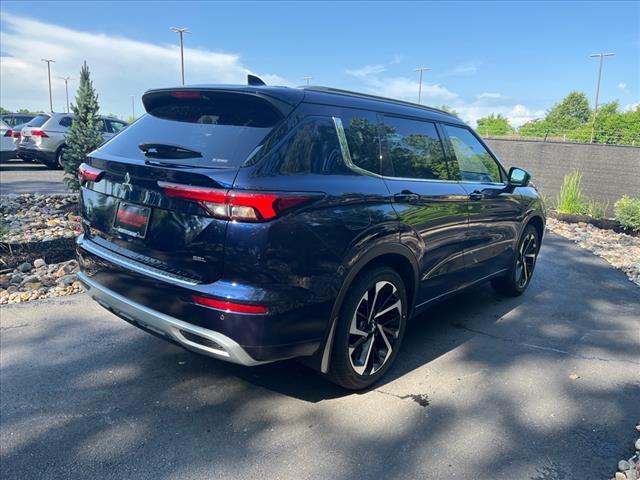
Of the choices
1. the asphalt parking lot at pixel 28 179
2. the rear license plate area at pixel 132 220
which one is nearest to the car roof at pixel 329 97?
the rear license plate area at pixel 132 220

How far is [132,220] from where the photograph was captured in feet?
8.95

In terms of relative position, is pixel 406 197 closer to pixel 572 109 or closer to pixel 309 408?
pixel 309 408

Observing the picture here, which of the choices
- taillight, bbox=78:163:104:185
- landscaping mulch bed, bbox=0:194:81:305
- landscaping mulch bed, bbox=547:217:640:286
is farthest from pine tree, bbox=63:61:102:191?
landscaping mulch bed, bbox=547:217:640:286

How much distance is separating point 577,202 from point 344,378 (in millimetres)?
10681

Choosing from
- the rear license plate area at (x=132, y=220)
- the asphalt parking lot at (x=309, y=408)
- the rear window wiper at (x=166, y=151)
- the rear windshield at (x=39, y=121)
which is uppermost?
the rear windshield at (x=39, y=121)

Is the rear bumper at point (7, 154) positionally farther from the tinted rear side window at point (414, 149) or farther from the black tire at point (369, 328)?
the black tire at point (369, 328)

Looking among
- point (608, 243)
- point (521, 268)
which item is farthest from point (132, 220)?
point (608, 243)

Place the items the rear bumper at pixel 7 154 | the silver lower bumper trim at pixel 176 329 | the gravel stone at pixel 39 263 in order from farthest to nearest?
the rear bumper at pixel 7 154 < the gravel stone at pixel 39 263 < the silver lower bumper trim at pixel 176 329

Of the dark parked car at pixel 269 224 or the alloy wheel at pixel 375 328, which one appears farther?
the alloy wheel at pixel 375 328

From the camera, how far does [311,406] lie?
3.04 m

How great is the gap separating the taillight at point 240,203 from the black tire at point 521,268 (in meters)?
3.47

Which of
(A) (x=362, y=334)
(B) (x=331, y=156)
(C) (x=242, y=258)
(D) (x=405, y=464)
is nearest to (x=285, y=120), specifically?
(B) (x=331, y=156)

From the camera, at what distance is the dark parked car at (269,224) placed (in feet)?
7.82

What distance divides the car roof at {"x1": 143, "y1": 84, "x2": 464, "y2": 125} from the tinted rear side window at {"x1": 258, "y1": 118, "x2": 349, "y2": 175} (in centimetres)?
15
